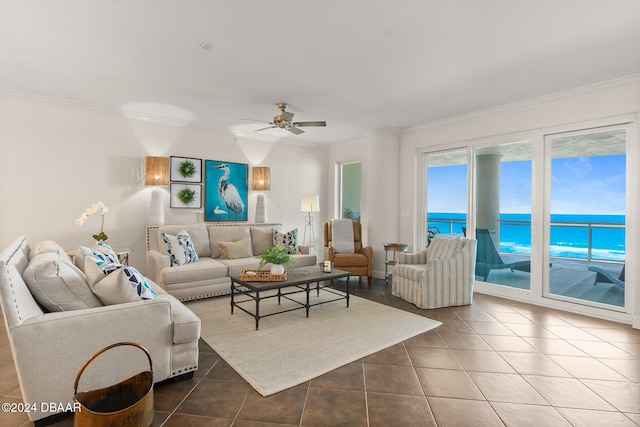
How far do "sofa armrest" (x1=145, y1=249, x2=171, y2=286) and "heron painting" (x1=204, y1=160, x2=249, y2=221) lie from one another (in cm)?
136

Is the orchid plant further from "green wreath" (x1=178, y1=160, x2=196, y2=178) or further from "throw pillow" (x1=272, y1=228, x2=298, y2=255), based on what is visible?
"throw pillow" (x1=272, y1=228, x2=298, y2=255)

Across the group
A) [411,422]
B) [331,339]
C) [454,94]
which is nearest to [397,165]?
[454,94]

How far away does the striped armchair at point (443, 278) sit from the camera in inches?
159

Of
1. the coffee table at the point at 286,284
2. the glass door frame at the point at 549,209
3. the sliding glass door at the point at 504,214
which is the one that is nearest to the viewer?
the coffee table at the point at 286,284

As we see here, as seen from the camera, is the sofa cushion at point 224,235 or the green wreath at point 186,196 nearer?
the sofa cushion at point 224,235

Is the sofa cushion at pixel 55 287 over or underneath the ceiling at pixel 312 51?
underneath

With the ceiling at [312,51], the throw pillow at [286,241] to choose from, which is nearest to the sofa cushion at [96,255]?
the ceiling at [312,51]

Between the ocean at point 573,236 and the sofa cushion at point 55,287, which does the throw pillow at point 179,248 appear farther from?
the ocean at point 573,236

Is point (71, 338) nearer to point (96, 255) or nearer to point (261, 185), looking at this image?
point (96, 255)

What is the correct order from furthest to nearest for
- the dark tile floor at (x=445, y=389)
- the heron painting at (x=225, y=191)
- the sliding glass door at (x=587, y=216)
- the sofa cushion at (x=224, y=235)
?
the heron painting at (x=225, y=191) < the sofa cushion at (x=224, y=235) < the sliding glass door at (x=587, y=216) < the dark tile floor at (x=445, y=389)

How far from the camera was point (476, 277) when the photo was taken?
5.01 metres

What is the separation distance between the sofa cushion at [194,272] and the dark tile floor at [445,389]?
147 centimetres

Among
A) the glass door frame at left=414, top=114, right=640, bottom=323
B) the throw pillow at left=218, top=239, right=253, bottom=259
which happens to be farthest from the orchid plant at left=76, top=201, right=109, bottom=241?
the glass door frame at left=414, top=114, right=640, bottom=323

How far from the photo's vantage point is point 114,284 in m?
2.12
